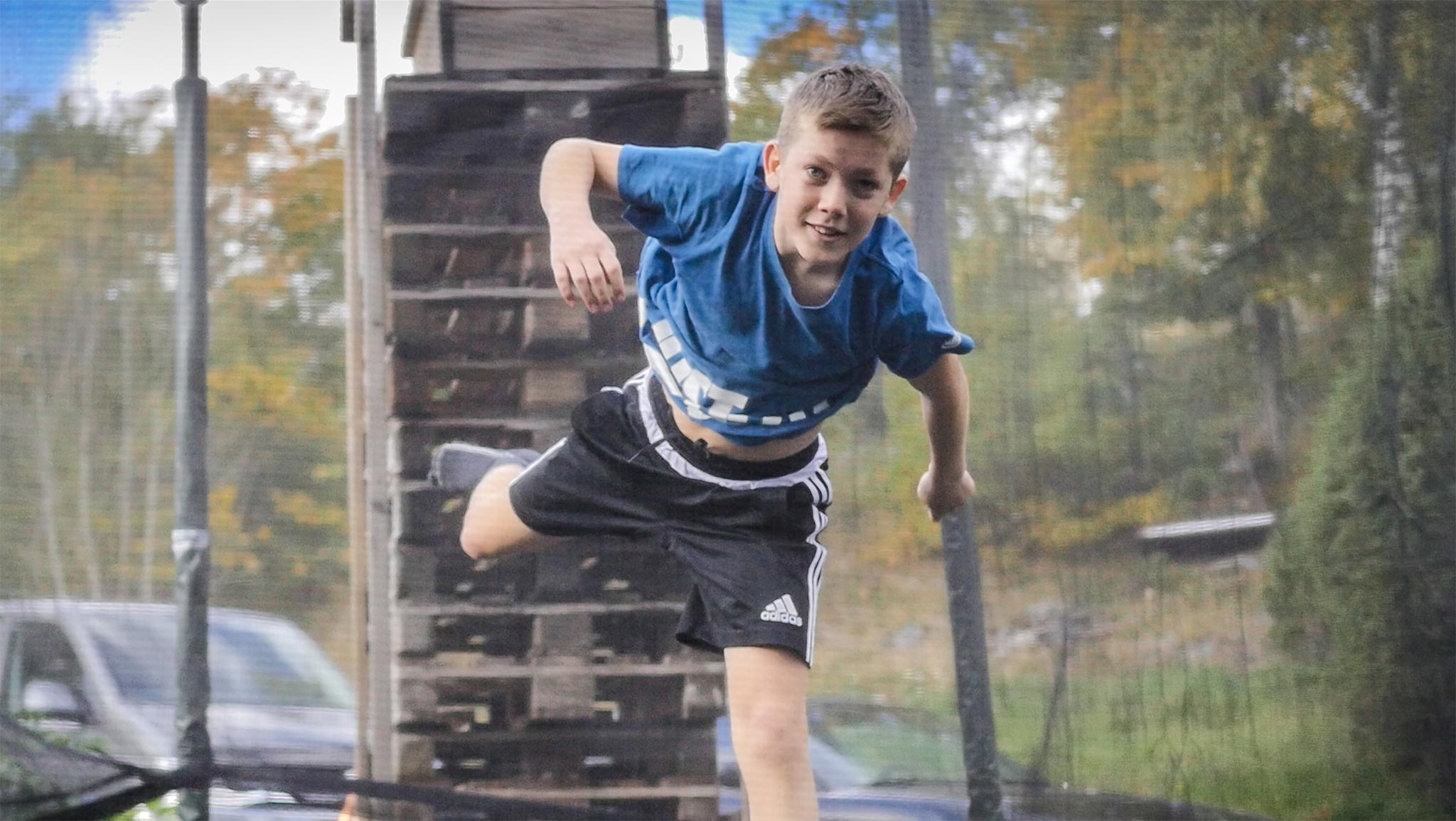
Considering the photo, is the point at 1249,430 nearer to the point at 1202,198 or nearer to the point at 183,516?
the point at 1202,198

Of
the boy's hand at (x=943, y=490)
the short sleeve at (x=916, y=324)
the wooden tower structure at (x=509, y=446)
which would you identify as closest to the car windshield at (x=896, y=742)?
the wooden tower structure at (x=509, y=446)

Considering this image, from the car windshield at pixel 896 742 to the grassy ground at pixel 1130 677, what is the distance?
18 millimetres

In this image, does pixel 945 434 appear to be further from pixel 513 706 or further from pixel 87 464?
pixel 87 464

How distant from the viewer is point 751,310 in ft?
4.48

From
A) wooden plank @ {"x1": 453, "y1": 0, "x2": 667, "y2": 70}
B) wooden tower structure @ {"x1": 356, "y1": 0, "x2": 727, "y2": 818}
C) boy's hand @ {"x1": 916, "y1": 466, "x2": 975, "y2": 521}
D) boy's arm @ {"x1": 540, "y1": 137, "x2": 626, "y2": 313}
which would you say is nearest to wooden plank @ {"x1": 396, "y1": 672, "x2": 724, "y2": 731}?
wooden tower structure @ {"x1": 356, "y1": 0, "x2": 727, "y2": 818}

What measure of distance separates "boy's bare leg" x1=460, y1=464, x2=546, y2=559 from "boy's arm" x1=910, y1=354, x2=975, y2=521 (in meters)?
0.42

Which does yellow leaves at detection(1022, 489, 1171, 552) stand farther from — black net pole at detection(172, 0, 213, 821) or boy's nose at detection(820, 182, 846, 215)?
black net pole at detection(172, 0, 213, 821)

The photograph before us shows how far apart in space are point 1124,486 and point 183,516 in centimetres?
107

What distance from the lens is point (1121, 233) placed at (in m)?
1.73

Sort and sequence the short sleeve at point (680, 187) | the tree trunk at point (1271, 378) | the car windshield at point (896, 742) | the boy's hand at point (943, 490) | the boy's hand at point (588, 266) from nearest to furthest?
the boy's hand at point (588, 266) → the short sleeve at point (680, 187) → the boy's hand at point (943, 490) → the car windshield at point (896, 742) → the tree trunk at point (1271, 378)

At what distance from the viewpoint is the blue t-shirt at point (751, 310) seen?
1.33 m

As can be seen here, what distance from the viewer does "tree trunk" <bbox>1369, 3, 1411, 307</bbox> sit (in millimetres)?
1789

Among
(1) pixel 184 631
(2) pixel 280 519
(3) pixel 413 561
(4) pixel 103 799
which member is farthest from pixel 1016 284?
(4) pixel 103 799

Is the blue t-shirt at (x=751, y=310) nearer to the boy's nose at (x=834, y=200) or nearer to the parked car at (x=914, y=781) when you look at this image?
the boy's nose at (x=834, y=200)
